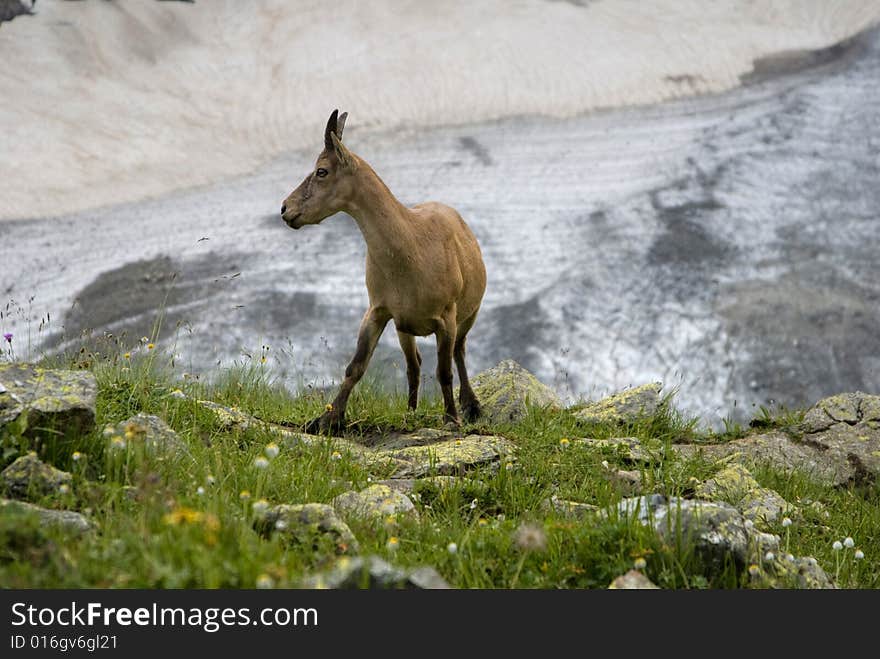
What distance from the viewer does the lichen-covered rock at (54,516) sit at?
452 cm

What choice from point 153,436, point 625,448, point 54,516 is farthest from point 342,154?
point 54,516

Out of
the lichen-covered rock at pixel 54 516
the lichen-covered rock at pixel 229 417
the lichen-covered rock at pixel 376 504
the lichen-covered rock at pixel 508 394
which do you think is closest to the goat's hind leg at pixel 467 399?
the lichen-covered rock at pixel 508 394

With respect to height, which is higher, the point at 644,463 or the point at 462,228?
the point at 462,228

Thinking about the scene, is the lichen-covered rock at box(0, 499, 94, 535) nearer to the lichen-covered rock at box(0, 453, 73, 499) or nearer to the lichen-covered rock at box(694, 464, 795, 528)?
the lichen-covered rock at box(0, 453, 73, 499)

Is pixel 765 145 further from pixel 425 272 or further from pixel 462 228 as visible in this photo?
pixel 425 272

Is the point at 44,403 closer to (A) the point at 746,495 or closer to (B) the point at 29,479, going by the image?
(B) the point at 29,479

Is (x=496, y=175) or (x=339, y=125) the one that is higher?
(x=339, y=125)

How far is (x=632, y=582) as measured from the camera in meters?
4.67

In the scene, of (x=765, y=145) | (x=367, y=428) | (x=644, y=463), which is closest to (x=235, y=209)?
(x=765, y=145)

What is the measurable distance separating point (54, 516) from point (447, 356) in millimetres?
4721

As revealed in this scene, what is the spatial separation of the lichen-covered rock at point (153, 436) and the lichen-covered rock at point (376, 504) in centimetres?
103

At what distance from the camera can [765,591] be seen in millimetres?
4570

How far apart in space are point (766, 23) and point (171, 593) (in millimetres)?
27585

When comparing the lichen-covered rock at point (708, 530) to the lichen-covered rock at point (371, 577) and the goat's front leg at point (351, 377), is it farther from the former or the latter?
the goat's front leg at point (351, 377)
